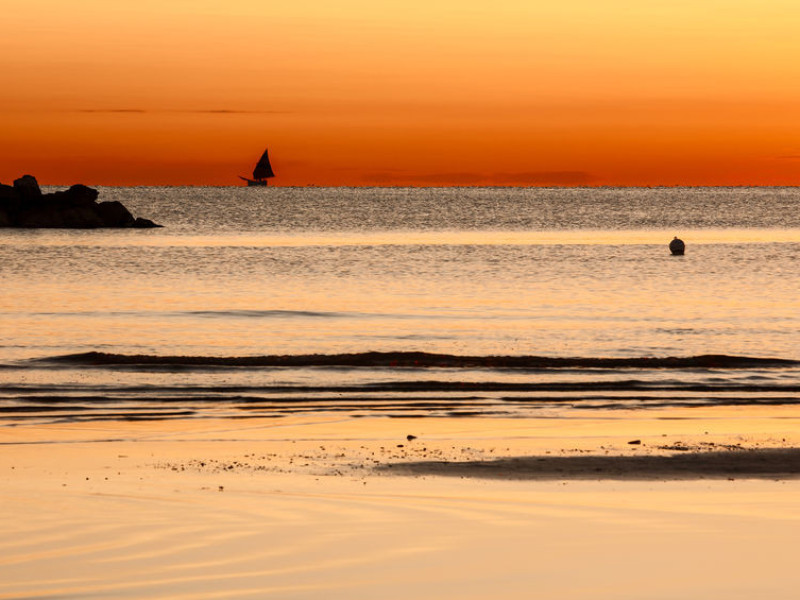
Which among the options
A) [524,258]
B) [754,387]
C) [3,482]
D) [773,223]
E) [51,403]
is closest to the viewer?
[3,482]

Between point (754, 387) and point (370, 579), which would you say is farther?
point (754, 387)

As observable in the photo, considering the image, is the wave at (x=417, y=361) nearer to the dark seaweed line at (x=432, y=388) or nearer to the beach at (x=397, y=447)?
the beach at (x=397, y=447)

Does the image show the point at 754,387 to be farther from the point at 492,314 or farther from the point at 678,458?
the point at 492,314

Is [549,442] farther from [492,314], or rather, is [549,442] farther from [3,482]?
[492,314]

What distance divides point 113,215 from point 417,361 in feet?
346

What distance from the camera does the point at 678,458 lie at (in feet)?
52.3

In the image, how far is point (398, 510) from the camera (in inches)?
499

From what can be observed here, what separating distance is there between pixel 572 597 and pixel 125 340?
26.1 m

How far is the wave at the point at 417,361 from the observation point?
1117 inches

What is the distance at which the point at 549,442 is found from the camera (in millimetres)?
17328

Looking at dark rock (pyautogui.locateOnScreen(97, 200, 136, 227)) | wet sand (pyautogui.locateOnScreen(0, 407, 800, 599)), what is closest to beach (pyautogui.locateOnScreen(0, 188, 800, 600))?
wet sand (pyautogui.locateOnScreen(0, 407, 800, 599))

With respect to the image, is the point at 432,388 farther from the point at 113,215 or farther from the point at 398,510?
the point at 113,215

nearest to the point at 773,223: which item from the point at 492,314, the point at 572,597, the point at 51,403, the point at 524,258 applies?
the point at 524,258

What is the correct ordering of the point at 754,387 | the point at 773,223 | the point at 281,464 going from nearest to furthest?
1. the point at 281,464
2. the point at 754,387
3. the point at 773,223
